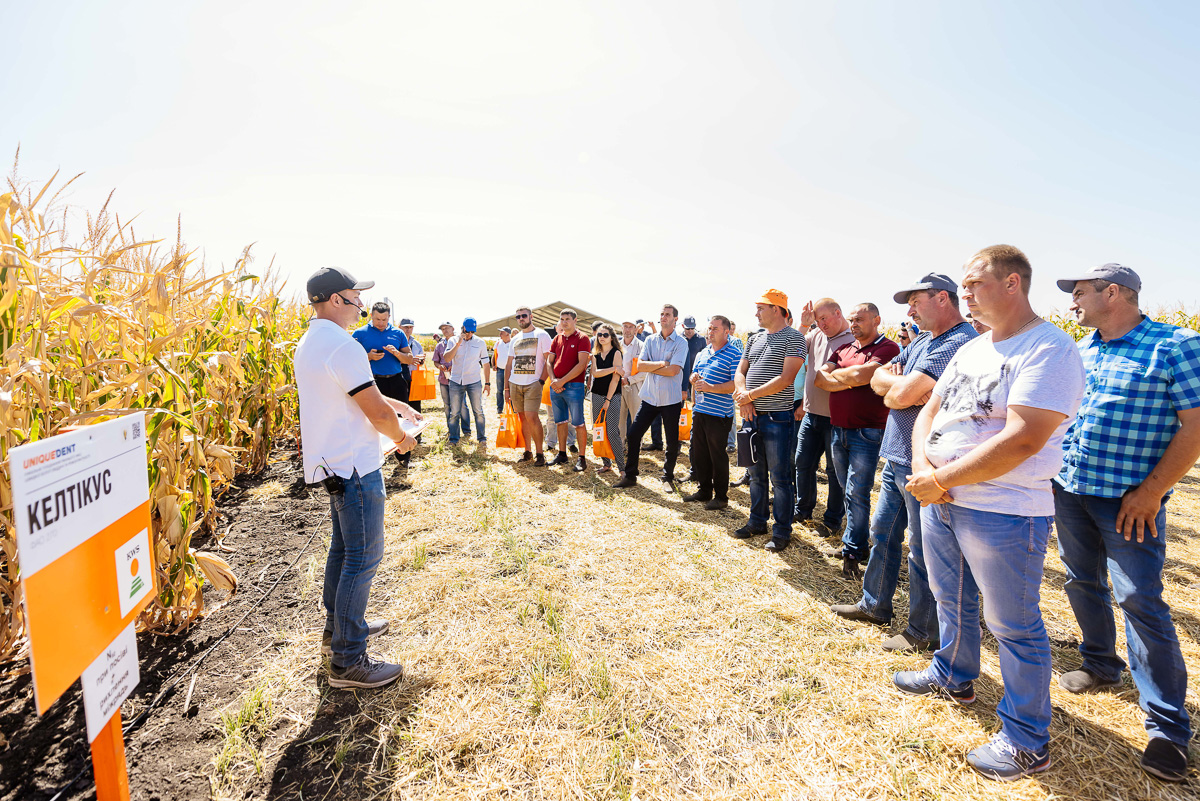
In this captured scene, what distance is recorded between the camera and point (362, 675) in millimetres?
2838

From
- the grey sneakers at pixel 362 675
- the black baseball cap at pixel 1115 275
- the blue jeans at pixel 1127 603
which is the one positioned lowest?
the grey sneakers at pixel 362 675

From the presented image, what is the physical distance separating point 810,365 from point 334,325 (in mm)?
4312

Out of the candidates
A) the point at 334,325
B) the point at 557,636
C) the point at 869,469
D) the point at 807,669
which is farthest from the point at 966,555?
the point at 334,325

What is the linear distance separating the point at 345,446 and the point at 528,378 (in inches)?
191

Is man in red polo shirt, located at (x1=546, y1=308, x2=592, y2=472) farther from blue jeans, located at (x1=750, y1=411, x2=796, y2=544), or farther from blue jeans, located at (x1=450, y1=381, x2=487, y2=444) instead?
blue jeans, located at (x1=750, y1=411, x2=796, y2=544)

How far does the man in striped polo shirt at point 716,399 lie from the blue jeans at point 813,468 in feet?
2.53

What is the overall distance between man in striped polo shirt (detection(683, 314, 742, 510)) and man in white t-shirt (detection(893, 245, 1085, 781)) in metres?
3.04

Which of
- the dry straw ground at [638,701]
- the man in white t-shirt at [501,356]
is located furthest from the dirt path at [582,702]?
the man in white t-shirt at [501,356]

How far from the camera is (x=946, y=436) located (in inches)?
97.5

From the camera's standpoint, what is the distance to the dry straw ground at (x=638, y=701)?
2.29 metres

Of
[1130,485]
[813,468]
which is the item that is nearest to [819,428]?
[813,468]

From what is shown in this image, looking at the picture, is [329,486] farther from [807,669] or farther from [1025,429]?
[1025,429]

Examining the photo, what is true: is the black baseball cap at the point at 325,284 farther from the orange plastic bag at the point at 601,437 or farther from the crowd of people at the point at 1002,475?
the orange plastic bag at the point at 601,437

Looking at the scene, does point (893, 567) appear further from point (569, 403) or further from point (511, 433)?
point (511, 433)
